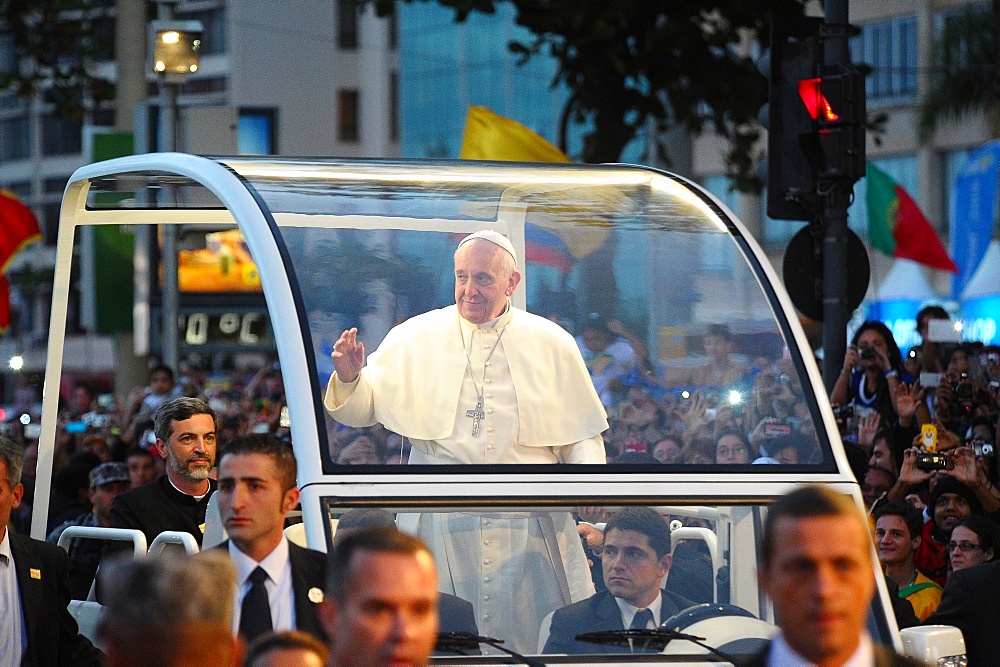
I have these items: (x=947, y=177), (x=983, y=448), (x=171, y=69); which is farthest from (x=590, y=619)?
(x=947, y=177)

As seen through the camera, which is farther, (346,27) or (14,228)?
(346,27)

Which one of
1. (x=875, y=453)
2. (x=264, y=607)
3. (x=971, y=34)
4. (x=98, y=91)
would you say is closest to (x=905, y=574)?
(x=875, y=453)

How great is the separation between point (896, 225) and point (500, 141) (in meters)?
5.91

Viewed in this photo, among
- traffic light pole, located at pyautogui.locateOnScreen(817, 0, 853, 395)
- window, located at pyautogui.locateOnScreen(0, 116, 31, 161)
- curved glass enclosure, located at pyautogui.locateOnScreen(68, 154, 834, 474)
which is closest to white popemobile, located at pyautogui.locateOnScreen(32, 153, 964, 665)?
curved glass enclosure, located at pyautogui.locateOnScreen(68, 154, 834, 474)

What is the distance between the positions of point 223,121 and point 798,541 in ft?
32.6

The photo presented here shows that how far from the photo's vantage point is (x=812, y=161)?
963 centimetres

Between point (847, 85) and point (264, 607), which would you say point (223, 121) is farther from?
point (264, 607)

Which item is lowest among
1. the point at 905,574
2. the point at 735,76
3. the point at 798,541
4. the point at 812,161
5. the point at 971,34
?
the point at 905,574

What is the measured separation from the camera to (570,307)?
19.4 ft

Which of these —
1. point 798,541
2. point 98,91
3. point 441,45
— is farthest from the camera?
point 441,45

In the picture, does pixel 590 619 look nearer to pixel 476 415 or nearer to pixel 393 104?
pixel 476 415

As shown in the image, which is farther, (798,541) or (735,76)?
(735,76)

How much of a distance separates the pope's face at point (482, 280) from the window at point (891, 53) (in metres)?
34.2

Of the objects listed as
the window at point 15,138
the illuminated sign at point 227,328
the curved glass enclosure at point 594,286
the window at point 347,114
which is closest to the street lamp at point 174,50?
the curved glass enclosure at point 594,286
